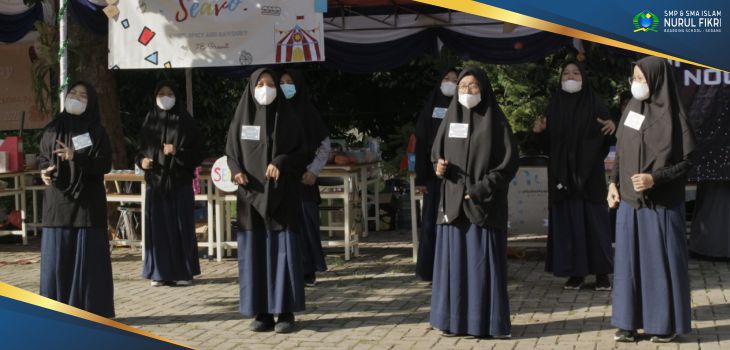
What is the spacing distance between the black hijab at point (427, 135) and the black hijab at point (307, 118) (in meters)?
1.12

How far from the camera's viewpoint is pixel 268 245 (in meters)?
7.75

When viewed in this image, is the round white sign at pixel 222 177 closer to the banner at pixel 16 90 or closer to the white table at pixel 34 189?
the white table at pixel 34 189

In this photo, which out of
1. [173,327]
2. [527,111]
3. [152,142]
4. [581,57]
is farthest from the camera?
[527,111]

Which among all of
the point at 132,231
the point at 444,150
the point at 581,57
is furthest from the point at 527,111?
the point at 444,150

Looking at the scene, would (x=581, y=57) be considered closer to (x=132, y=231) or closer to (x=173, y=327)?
(x=132, y=231)

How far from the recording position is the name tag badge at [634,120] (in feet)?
23.2

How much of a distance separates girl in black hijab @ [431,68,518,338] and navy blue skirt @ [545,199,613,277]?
2.29 meters

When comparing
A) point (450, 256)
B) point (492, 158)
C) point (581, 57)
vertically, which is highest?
point (581, 57)

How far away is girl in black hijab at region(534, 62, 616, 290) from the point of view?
9.37 m

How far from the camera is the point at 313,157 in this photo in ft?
27.1

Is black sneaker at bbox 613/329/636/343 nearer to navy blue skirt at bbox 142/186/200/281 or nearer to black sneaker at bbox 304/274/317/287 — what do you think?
black sneaker at bbox 304/274/317/287

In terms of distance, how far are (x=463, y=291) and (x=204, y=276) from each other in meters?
4.26

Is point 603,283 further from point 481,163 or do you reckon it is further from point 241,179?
point 241,179

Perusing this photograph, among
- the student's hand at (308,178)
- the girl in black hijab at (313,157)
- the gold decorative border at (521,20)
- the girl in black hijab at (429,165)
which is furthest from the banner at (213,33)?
the student's hand at (308,178)
